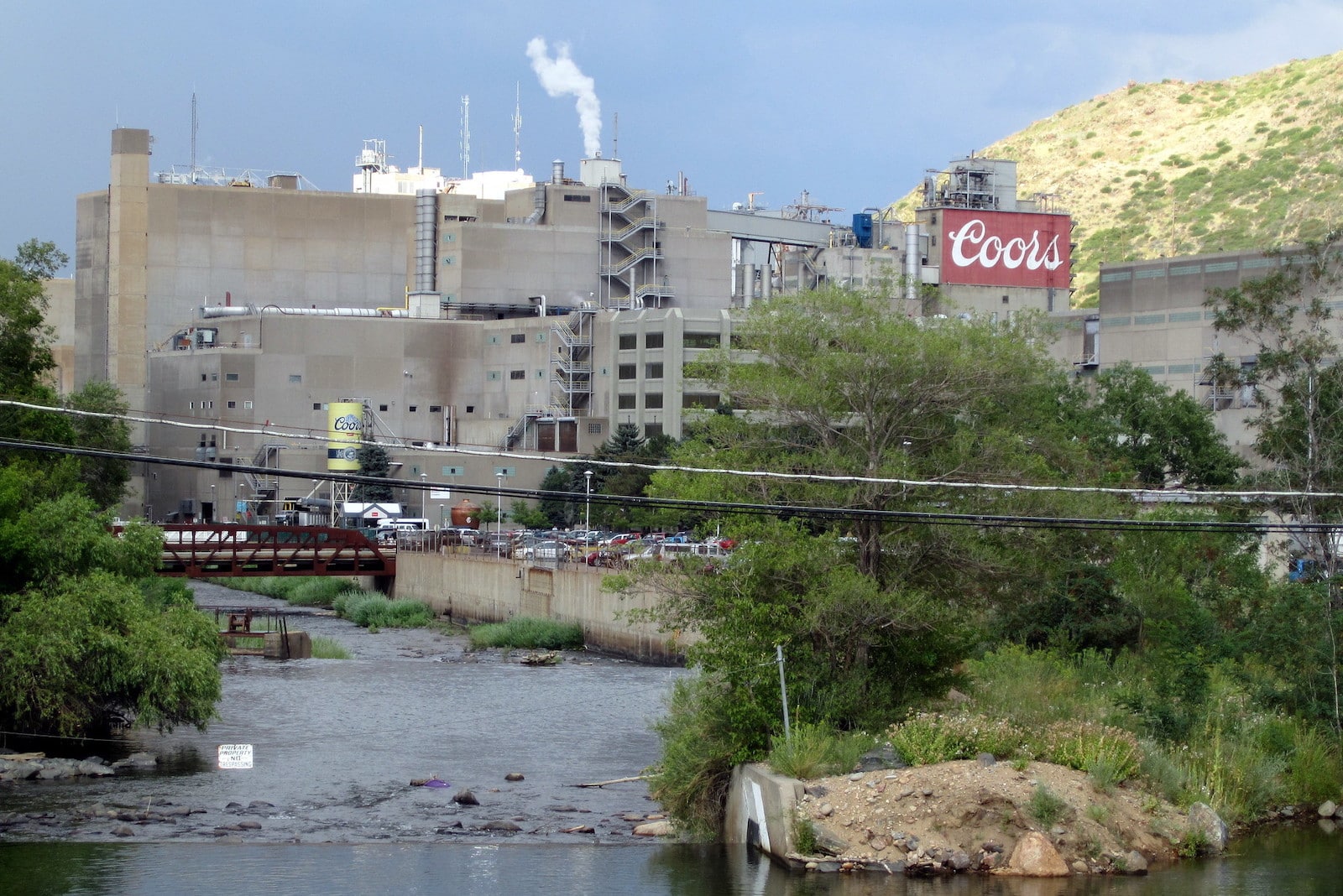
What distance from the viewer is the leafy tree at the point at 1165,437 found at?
82125 mm

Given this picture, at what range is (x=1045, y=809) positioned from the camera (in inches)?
1028

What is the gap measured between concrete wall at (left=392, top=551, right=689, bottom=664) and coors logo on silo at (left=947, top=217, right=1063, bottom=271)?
77418mm

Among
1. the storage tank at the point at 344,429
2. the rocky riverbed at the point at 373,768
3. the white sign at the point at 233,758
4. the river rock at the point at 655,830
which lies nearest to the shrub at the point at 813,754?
the river rock at the point at 655,830

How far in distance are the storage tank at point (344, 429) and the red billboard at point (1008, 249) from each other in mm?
56283

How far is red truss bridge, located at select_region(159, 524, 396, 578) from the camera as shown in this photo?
8806 centimetres

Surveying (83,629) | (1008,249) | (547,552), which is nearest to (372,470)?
(547,552)

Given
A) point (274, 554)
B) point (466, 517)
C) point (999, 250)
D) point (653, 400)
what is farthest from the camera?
point (999, 250)

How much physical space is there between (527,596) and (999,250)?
89.3 m

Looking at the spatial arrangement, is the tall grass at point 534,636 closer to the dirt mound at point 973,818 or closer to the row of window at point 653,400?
the dirt mound at point 973,818

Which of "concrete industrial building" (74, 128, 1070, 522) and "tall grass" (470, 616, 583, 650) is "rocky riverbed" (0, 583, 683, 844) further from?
"concrete industrial building" (74, 128, 1070, 522)

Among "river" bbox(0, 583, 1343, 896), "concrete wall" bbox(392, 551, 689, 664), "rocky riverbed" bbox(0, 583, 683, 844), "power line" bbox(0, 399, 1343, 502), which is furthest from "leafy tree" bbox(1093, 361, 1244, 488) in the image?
"power line" bbox(0, 399, 1343, 502)

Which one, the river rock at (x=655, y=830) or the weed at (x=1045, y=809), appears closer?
the weed at (x=1045, y=809)

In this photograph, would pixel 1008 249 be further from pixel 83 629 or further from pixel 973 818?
pixel 973 818

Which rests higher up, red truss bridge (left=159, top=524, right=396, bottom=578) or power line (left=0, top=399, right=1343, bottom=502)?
power line (left=0, top=399, right=1343, bottom=502)
